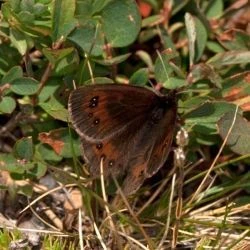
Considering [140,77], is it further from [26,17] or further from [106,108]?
[26,17]

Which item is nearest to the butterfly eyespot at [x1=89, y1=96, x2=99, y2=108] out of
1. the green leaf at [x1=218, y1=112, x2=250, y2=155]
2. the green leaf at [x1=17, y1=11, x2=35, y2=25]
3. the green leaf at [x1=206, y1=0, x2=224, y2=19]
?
the green leaf at [x1=17, y1=11, x2=35, y2=25]

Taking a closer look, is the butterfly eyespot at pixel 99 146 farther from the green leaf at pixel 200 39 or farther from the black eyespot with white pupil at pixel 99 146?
the green leaf at pixel 200 39

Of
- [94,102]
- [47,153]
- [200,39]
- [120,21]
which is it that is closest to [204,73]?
[200,39]

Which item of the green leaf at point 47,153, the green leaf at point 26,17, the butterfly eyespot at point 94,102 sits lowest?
the green leaf at point 47,153

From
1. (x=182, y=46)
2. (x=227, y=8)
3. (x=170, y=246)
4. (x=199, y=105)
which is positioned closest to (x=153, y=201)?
(x=170, y=246)

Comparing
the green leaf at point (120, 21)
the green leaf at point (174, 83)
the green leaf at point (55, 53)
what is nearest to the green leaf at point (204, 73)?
the green leaf at point (174, 83)

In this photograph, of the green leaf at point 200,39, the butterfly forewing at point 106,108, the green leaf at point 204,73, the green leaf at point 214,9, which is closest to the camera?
the butterfly forewing at point 106,108
